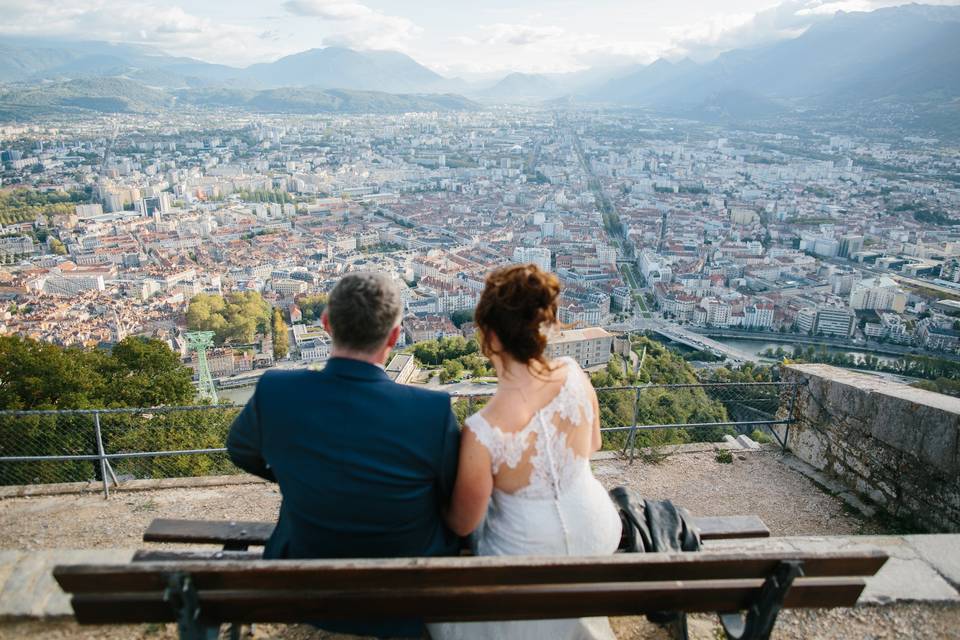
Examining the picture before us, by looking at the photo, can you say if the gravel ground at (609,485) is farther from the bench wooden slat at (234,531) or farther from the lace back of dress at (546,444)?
the lace back of dress at (546,444)

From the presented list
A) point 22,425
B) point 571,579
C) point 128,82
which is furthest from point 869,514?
point 128,82

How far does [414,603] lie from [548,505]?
0.34m

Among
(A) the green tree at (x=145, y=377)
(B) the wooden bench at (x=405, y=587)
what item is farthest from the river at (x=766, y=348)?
(B) the wooden bench at (x=405, y=587)

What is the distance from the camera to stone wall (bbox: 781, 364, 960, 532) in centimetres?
246

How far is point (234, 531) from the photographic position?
1.65 meters

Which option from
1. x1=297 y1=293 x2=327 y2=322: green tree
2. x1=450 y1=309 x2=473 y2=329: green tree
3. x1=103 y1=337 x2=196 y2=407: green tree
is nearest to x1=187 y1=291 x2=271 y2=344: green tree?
x1=297 y1=293 x2=327 y2=322: green tree

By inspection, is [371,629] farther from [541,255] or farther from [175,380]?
[541,255]

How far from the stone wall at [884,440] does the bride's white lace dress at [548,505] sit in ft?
6.10

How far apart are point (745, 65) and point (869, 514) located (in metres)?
163

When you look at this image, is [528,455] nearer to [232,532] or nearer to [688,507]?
[232,532]

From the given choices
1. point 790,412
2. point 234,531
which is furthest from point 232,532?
point 790,412

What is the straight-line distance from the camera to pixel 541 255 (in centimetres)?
3422

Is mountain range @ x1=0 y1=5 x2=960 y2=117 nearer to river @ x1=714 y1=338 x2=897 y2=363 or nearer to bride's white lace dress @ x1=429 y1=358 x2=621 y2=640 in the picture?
river @ x1=714 y1=338 x2=897 y2=363

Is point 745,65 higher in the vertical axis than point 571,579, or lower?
higher
